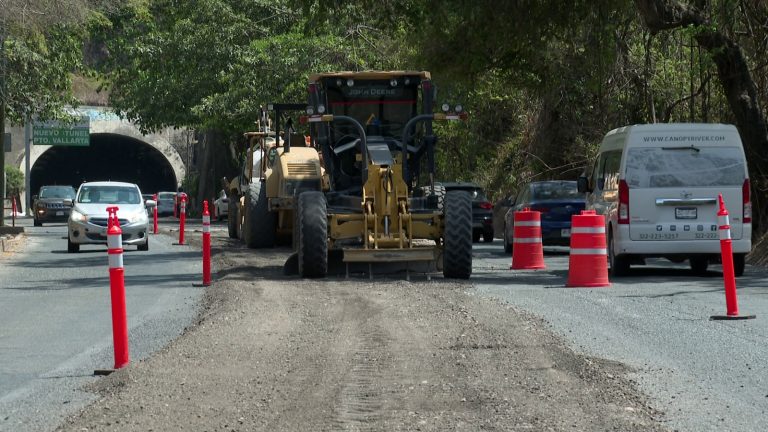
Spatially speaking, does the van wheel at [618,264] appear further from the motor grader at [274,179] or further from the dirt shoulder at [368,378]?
the dirt shoulder at [368,378]

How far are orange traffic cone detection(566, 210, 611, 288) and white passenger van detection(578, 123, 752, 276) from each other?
75.3 inches

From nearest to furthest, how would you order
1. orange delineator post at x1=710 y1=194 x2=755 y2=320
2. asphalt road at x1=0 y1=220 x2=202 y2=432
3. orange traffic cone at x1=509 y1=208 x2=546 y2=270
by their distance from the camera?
asphalt road at x1=0 y1=220 x2=202 y2=432
orange delineator post at x1=710 y1=194 x2=755 y2=320
orange traffic cone at x1=509 y1=208 x2=546 y2=270

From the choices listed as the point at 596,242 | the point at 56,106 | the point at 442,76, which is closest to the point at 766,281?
the point at 596,242

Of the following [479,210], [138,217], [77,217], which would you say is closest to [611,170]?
[479,210]

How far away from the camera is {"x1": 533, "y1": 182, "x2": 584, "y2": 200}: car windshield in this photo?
26.8 m

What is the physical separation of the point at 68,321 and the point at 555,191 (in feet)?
48.6

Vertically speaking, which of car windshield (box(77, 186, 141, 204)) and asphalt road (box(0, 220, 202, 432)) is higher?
car windshield (box(77, 186, 141, 204))

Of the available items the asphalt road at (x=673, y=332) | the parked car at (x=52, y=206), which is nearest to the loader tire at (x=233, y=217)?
the asphalt road at (x=673, y=332)

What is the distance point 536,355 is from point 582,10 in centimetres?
1373

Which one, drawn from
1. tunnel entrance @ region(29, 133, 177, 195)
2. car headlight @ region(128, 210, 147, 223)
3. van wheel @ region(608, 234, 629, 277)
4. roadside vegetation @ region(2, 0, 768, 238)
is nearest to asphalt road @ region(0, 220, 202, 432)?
car headlight @ region(128, 210, 147, 223)

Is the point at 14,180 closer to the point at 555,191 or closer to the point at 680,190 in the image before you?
the point at 555,191

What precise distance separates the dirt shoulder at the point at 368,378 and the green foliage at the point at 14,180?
63.0m

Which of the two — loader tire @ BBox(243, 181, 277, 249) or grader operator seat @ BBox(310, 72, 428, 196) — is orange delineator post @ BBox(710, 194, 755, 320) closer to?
A: grader operator seat @ BBox(310, 72, 428, 196)

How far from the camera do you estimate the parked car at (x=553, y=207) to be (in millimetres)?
26328
